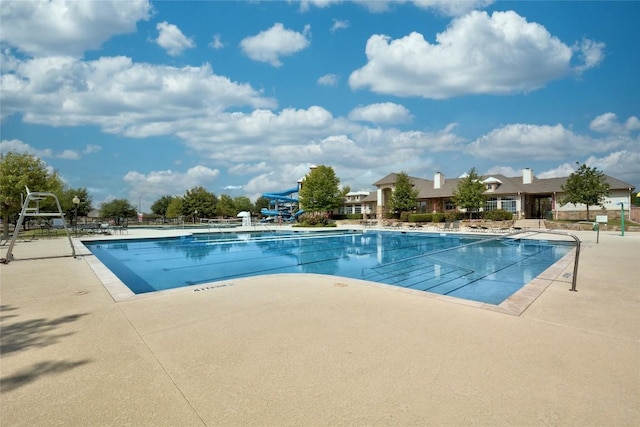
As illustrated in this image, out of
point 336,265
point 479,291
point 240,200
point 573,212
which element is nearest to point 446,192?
point 573,212

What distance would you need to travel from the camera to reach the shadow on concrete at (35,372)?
2.89 m

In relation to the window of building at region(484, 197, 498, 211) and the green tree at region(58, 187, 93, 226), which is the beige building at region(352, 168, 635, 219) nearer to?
the window of building at region(484, 197, 498, 211)

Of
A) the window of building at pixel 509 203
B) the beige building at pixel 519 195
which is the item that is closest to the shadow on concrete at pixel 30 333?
the beige building at pixel 519 195

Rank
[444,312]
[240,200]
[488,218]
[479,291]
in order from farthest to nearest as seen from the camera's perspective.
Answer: [240,200] → [488,218] → [479,291] → [444,312]

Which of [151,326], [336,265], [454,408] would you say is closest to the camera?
[454,408]

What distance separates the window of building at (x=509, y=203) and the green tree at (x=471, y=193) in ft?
14.0

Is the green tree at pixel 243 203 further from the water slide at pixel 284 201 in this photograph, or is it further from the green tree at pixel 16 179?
the green tree at pixel 16 179

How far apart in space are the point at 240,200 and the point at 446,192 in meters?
55.5

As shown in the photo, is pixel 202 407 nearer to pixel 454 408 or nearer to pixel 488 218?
pixel 454 408

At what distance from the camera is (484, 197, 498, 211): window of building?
123 ft

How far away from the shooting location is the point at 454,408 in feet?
8.25

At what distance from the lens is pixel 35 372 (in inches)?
122

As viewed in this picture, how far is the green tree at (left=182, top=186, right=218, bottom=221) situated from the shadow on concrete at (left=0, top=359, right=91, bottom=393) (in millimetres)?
50480

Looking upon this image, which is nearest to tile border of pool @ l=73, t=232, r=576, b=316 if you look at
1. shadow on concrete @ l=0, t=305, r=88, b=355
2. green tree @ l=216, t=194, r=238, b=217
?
shadow on concrete @ l=0, t=305, r=88, b=355
